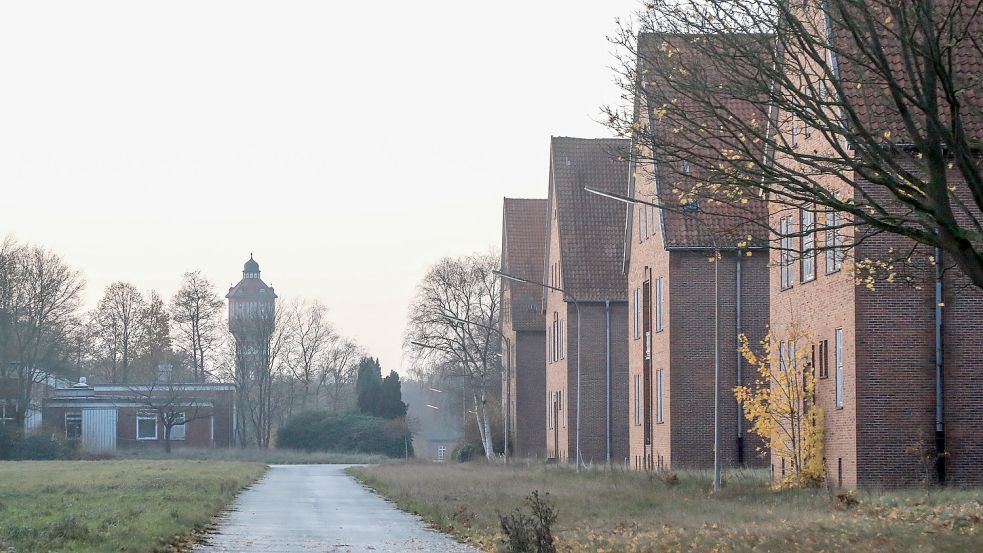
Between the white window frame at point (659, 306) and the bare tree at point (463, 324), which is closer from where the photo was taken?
the white window frame at point (659, 306)

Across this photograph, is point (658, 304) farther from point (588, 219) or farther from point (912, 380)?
point (912, 380)

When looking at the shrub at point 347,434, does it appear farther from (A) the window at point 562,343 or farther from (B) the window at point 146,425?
(A) the window at point 562,343

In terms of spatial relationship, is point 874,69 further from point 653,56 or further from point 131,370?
point 131,370

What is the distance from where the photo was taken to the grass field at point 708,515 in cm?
1798

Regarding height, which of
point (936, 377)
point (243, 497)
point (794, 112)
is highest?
point (794, 112)

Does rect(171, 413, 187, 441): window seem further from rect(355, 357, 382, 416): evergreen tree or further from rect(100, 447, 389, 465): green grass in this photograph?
rect(355, 357, 382, 416): evergreen tree

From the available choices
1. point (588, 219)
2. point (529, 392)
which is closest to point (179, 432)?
point (529, 392)

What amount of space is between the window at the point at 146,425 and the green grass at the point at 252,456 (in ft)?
13.5

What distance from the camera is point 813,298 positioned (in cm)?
3161

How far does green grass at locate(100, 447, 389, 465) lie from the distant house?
3.97m

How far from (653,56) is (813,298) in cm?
1572

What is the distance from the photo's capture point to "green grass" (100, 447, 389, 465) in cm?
8231

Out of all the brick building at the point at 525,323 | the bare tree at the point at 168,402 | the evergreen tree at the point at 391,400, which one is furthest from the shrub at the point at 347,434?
the brick building at the point at 525,323

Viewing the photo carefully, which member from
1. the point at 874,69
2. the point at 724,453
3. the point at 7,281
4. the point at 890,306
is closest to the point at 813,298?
the point at 890,306
